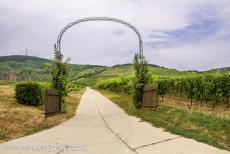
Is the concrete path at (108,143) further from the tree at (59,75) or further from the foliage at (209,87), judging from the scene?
the foliage at (209,87)

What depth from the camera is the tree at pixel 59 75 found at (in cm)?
2627

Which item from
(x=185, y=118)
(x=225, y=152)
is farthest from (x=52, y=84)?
(x=225, y=152)

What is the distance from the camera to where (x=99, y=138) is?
13734 millimetres

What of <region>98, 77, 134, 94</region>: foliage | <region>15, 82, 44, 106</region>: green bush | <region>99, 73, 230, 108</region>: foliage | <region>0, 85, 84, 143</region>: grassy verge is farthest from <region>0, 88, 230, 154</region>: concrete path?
<region>98, 77, 134, 94</region>: foliage

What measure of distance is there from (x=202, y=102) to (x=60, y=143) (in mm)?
21022

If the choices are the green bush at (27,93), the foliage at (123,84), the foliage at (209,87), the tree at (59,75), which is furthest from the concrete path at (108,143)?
the foliage at (123,84)

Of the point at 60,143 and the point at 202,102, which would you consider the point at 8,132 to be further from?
the point at 202,102

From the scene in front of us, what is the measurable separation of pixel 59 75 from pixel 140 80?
644 cm

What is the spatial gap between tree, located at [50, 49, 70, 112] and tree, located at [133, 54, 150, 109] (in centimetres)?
558

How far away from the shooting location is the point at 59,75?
26.4 meters

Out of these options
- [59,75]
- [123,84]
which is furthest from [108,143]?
[123,84]

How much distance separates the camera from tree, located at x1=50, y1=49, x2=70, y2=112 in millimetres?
26266

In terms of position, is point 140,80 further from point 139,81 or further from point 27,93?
point 27,93

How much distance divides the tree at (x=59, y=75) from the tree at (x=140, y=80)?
5579 mm
